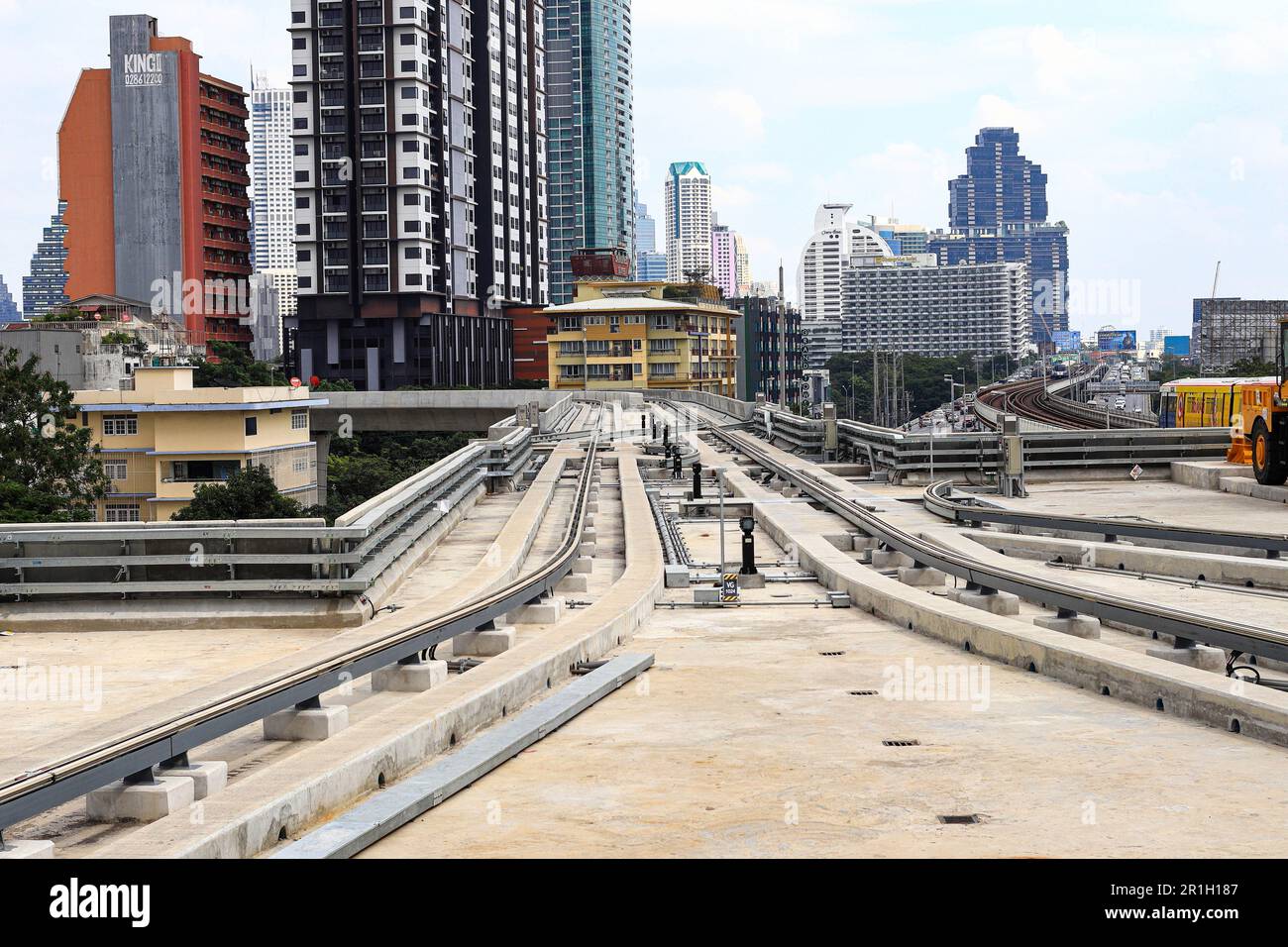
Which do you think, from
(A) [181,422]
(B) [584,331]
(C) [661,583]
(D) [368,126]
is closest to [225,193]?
(D) [368,126]

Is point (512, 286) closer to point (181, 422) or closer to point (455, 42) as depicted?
point (455, 42)

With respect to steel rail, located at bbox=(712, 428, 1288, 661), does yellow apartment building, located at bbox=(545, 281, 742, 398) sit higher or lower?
higher

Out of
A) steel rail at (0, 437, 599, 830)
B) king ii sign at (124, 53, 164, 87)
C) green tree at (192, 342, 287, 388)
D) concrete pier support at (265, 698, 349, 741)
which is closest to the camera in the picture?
steel rail at (0, 437, 599, 830)

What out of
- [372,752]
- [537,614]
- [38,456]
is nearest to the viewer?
[372,752]

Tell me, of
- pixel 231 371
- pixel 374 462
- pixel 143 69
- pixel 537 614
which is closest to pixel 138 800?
pixel 537 614

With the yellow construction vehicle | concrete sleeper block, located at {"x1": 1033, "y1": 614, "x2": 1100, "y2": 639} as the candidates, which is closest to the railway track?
the yellow construction vehicle

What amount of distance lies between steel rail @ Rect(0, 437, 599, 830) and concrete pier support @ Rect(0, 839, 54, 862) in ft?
0.48

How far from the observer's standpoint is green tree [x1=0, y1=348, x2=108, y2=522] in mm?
55250

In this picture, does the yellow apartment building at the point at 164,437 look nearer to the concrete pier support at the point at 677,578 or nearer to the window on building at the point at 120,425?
the window on building at the point at 120,425

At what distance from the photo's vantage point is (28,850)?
710 centimetres

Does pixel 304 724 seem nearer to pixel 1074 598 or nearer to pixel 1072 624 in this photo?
pixel 1074 598

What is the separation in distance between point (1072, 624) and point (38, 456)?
5271cm

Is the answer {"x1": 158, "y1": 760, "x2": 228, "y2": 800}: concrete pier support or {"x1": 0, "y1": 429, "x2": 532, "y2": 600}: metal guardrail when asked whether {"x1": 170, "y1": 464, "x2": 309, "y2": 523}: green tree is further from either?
{"x1": 158, "y1": 760, "x2": 228, "y2": 800}: concrete pier support

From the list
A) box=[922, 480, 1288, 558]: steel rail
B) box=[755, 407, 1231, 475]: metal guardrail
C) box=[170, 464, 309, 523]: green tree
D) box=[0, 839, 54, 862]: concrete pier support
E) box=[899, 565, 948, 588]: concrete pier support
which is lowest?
box=[170, 464, 309, 523]: green tree
